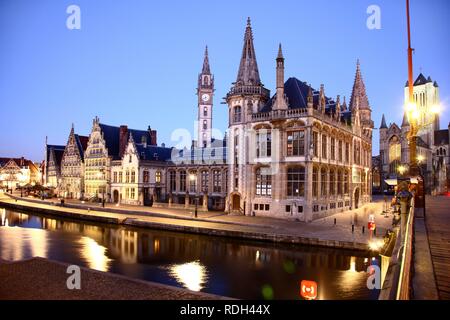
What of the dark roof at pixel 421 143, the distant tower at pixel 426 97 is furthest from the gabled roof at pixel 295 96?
the distant tower at pixel 426 97

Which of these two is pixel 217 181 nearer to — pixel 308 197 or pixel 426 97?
pixel 308 197

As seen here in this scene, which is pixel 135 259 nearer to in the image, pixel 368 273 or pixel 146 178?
pixel 368 273

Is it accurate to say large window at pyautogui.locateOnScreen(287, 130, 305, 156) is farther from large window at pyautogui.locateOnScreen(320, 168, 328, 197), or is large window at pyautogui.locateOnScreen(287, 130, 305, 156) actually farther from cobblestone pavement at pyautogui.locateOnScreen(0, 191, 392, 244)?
cobblestone pavement at pyautogui.locateOnScreen(0, 191, 392, 244)

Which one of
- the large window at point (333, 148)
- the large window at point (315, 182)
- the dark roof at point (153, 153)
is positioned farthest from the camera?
the dark roof at point (153, 153)

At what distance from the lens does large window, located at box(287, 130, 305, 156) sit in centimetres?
3647

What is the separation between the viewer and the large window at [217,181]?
50.6 metres

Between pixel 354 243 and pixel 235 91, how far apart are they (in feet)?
84.9

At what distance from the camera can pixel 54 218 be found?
45.3 metres

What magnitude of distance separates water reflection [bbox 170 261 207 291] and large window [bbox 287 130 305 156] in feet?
64.6

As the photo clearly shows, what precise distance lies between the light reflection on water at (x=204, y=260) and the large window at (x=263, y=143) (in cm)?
1425

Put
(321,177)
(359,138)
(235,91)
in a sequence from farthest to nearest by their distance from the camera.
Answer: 1. (359,138)
2. (235,91)
3. (321,177)

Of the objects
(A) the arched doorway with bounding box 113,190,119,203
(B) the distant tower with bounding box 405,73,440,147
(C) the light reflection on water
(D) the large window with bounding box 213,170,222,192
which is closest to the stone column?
(C) the light reflection on water

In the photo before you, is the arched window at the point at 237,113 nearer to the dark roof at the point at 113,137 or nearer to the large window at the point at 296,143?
the large window at the point at 296,143
